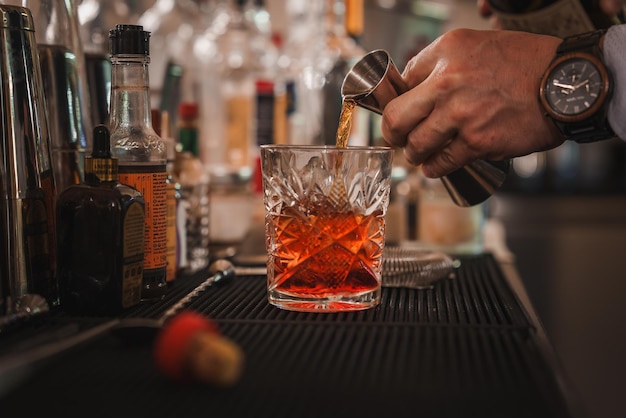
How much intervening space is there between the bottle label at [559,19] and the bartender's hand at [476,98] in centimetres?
37

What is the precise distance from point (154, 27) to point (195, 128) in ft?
3.68

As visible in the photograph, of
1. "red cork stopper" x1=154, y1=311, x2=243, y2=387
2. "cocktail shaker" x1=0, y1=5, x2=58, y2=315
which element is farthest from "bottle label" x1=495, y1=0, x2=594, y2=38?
"red cork stopper" x1=154, y1=311, x2=243, y2=387

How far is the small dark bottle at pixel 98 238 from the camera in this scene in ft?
2.65

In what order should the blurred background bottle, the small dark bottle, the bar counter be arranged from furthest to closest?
the blurred background bottle < the small dark bottle < the bar counter

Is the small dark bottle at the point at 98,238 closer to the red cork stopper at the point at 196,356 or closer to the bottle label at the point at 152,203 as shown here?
the bottle label at the point at 152,203

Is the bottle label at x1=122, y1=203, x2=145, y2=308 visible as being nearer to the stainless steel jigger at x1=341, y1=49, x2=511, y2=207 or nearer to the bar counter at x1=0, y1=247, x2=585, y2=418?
the bar counter at x1=0, y1=247, x2=585, y2=418

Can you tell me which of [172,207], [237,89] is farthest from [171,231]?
[237,89]

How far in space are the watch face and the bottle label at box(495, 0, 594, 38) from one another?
16.5 inches

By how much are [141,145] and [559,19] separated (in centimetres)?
79

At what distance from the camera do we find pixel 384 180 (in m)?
0.90

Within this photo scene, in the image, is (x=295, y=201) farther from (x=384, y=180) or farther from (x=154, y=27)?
(x=154, y=27)

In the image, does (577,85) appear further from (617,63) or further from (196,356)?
(196,356)

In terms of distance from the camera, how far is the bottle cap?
2.86ft

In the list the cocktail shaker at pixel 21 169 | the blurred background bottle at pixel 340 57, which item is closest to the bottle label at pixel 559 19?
the blurred background bottle at pixel 340 57
